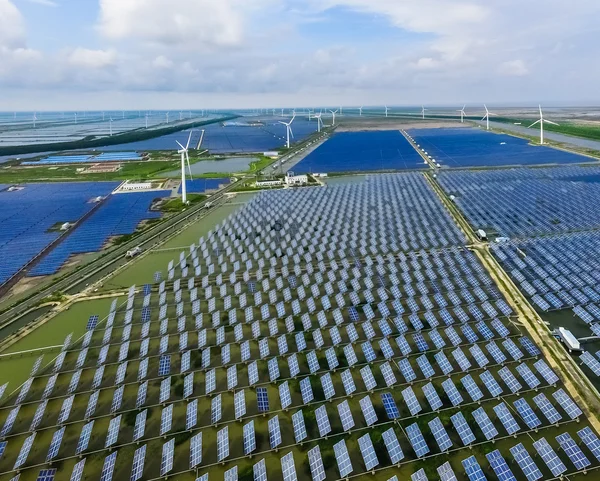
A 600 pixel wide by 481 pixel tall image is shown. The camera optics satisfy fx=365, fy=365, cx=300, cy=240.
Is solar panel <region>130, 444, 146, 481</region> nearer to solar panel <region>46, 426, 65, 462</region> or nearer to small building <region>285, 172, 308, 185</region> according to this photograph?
solar panel <region>46, 426, 65, 462</region>

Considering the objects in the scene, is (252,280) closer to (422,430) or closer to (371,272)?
(371,272)

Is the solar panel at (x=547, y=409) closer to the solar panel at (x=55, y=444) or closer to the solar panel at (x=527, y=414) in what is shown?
the solar panel at (x=527, y=414)

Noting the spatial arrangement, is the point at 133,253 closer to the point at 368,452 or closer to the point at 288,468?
the point at 288,468

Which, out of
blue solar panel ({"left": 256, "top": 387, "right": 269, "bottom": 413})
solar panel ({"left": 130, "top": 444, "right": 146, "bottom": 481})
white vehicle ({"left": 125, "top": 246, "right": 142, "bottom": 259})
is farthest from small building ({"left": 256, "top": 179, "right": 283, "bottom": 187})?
solar panel ({"left": 130, "top": 444, "right": 146, "bottom": 481})

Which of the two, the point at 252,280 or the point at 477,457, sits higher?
the point at 252,280

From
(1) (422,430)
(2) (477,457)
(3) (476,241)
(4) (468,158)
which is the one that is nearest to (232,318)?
(1) (422,430)

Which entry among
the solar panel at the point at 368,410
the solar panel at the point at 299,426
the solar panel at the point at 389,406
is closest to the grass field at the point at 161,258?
the solar panel at the point at 299,426
